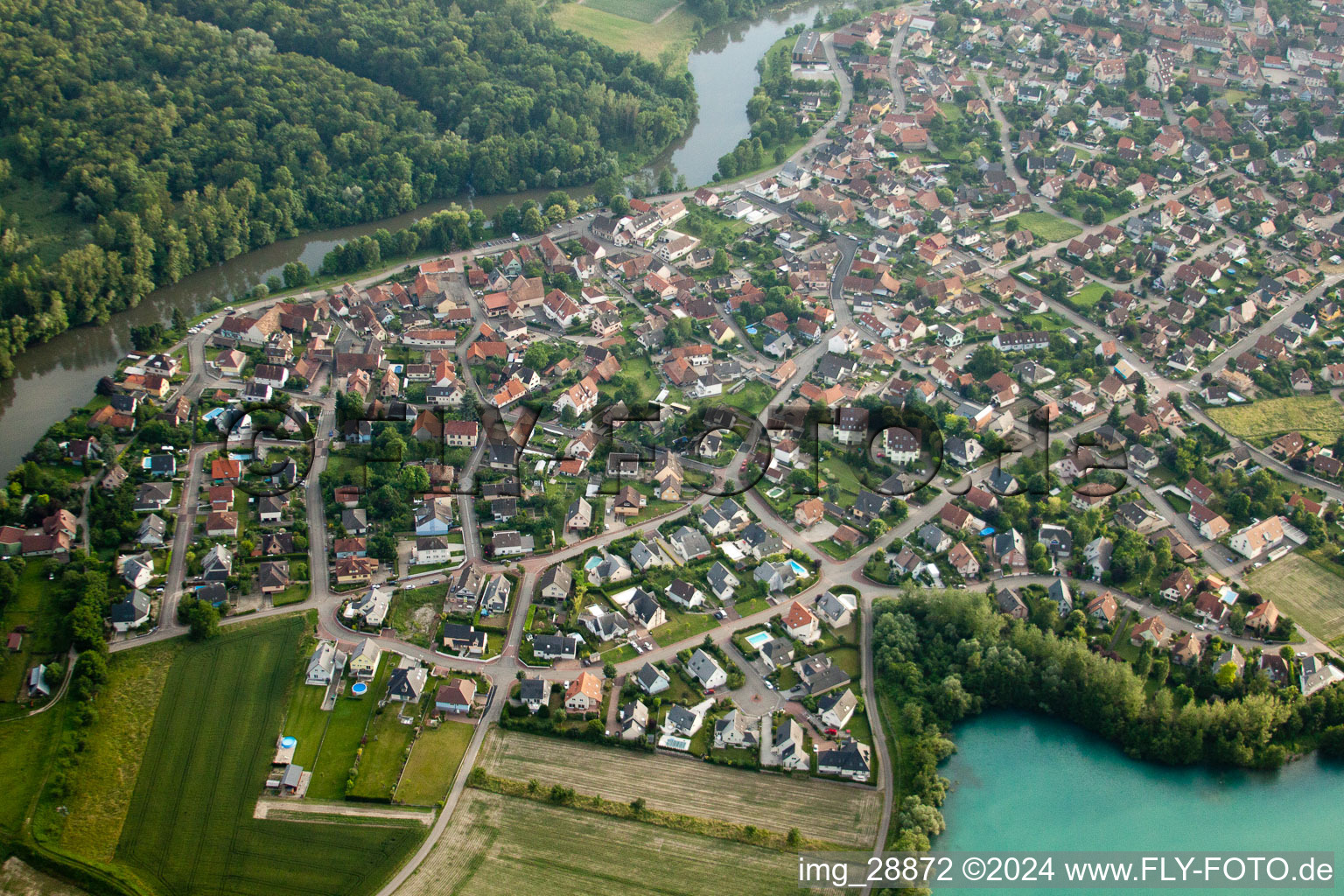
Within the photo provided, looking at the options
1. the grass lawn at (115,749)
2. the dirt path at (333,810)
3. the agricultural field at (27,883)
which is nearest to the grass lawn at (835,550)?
the dirt path at (333,810)

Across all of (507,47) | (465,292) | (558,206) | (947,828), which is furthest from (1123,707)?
(507,47)

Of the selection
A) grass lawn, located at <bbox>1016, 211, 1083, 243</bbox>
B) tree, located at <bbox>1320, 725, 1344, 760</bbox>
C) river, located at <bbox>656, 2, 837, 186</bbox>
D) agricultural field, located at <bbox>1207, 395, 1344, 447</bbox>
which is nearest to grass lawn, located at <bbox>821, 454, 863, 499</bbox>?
tree, located at <bbox>1320, 725, 1344, 760</bbox>

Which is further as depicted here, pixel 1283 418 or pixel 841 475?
pixel 1283 418

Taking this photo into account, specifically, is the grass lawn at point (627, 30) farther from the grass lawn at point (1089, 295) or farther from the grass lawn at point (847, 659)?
the grass lawn at point (847, 659)

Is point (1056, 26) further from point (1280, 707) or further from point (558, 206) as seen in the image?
point (1280, 707)

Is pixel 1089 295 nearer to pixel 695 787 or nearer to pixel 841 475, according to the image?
pixel 841 475

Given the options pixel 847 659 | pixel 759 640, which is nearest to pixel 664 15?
pixel 759 640
